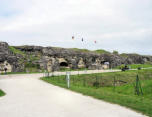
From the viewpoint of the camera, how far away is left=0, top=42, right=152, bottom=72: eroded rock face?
107 ft

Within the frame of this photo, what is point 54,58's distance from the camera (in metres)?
39.6

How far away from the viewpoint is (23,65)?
33.8 meters

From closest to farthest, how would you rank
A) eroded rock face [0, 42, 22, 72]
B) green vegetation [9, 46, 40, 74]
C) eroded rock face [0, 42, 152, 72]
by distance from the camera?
eroded rock face [0, 42, 22, 72]
eroded rock face [0, 42, 152, 72]
green vegetation [9, 46, 40, 74]

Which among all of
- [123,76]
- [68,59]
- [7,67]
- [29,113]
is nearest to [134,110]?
[29,113]

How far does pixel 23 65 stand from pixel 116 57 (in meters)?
33.7

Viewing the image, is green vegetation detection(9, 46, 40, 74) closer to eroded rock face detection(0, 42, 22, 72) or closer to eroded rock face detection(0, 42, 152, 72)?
eroded rock face detection(0, 42, 152, 72)

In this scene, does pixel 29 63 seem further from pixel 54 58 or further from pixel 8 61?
pixel 54 58

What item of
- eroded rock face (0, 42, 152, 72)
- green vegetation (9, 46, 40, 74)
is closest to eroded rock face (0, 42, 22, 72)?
eroded rock face (0, 42, 152, 72)

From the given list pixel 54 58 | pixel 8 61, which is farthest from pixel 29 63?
pixel 54 58

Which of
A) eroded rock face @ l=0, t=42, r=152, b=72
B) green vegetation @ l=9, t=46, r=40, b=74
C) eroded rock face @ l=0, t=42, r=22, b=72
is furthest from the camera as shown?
green vegetation @ l=9, t=46, r=40, b=74

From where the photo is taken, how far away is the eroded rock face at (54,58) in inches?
1288

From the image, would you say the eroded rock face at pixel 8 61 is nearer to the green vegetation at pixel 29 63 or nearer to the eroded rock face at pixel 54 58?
the eroded rock face at pixel 54 58

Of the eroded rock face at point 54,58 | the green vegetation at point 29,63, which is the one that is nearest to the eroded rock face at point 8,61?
the eroded rock face at point 54,58

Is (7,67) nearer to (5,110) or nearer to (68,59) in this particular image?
(68,59)
